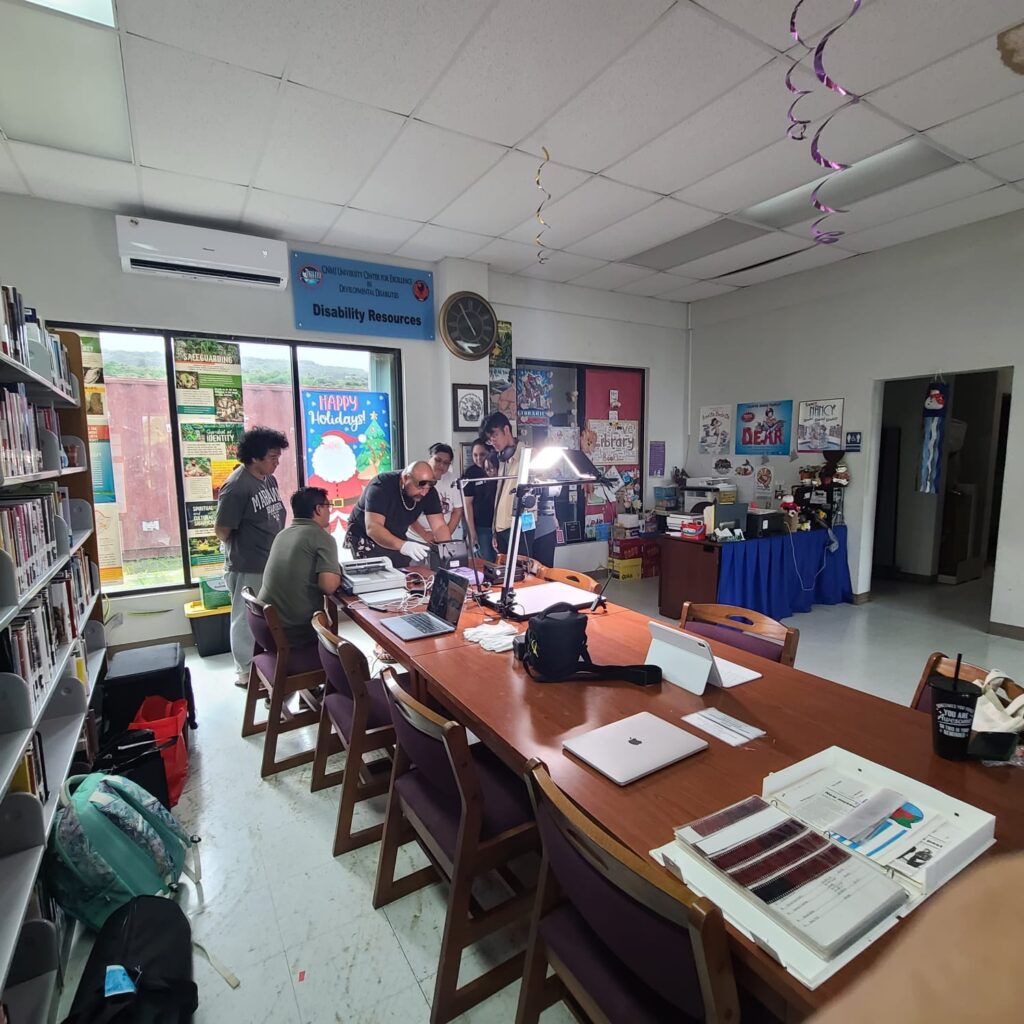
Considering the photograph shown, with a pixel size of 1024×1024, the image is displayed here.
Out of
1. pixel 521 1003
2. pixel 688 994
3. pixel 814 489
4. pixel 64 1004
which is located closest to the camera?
pixel 688 994

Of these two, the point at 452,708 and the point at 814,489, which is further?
the point at 814,489

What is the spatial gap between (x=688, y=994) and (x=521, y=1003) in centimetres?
55

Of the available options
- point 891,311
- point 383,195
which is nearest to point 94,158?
point 383,195

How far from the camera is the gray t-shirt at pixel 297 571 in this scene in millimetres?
2729

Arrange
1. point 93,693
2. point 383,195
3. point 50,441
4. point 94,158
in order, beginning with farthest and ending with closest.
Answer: point 383,195 < point 94,158 < point 93,693 < point 50,441

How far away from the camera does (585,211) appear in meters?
3.88

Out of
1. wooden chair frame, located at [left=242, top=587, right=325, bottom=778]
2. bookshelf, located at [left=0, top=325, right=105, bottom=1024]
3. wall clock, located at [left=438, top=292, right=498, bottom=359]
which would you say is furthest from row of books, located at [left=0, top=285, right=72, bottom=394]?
wall clock, located at [left=438, top=292, right=498, bottom=359]

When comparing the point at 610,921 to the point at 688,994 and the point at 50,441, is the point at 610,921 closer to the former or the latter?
the point at 688,994

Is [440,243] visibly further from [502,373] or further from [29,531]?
[29,531]

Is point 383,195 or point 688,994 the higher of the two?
point 383,195

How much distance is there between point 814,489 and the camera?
211 inches

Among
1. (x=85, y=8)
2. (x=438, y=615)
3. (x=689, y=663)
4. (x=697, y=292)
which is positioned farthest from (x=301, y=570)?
(x=697, y=292)

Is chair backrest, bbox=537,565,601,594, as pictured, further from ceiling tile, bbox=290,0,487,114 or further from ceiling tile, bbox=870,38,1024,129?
ceiling tile, bbox=870,38,1024,129

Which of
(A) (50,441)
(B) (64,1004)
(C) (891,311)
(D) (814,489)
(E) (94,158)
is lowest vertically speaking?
(B) (64,1004)
